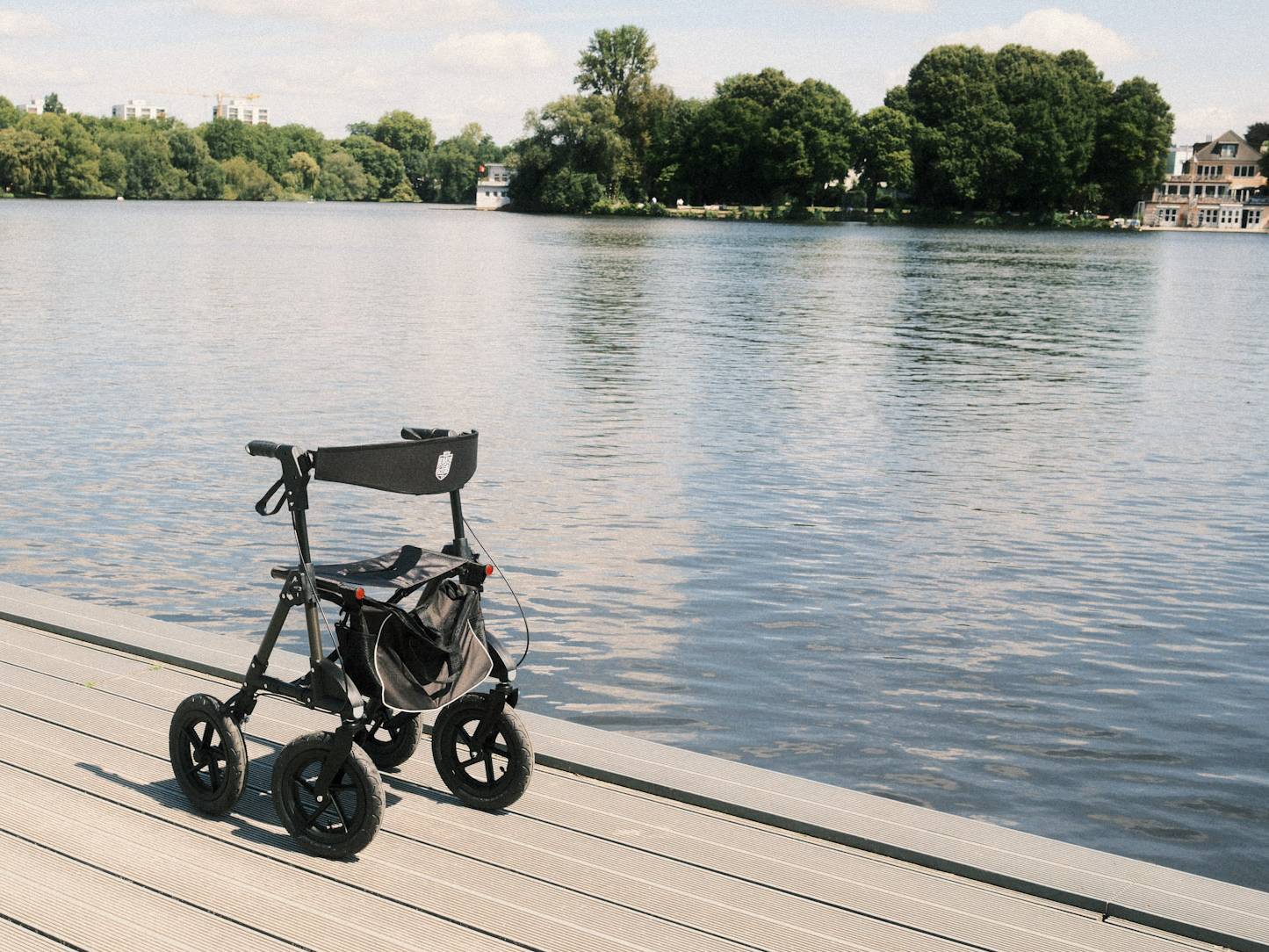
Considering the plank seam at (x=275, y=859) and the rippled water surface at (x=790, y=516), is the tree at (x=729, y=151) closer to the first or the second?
the rippled water surface at (x=790, y=516)

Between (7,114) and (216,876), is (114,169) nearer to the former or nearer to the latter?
(7,114)

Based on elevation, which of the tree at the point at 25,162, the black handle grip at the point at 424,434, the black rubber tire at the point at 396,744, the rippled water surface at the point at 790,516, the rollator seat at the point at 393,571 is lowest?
the rippled water surface at the point at 790,516

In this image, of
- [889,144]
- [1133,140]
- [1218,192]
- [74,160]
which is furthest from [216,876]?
[1218,192]

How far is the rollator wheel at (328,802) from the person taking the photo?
3.74m

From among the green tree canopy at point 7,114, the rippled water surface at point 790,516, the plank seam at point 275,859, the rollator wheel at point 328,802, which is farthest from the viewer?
the green tree canopy at point 7,114

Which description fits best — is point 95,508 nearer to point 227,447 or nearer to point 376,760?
point 227,447

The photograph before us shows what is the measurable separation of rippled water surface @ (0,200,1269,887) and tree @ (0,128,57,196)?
410 ft

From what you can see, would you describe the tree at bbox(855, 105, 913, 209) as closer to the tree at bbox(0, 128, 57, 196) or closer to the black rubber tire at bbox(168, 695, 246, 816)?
the tree at bbox(0, 128, 57, 196)

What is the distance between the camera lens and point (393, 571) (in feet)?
13.3

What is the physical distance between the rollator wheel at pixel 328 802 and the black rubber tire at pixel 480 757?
0.34 m

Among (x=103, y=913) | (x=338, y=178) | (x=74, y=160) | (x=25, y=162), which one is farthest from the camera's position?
(x=338, y=178)

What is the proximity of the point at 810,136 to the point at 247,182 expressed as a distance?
83.6 metres

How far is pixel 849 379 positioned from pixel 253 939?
1935 centimetres

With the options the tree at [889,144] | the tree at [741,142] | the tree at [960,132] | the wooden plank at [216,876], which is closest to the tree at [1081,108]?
the tree at [960,132]
